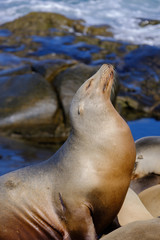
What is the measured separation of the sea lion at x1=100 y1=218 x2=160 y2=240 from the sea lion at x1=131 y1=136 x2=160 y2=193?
227 centimetres

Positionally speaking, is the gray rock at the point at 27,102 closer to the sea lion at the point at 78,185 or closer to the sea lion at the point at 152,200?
the sea lion at the point at 152,200

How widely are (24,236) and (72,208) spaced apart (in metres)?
0.54

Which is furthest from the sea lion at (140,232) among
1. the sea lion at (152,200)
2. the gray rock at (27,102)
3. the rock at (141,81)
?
the rock at (141,81)

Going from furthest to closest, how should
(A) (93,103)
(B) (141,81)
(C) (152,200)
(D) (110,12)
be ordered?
(D) (110,12), (B) (141,81), (C) (152,200), (A) (93,103)

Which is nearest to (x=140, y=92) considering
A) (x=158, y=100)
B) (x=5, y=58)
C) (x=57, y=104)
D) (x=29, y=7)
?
(x=158, y=100)

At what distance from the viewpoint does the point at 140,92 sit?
37.6 feet

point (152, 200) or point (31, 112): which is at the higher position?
point (152, 200)

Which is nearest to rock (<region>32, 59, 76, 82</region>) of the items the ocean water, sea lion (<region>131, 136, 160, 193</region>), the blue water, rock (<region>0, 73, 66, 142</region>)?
rock (<region>0, 73, 66, 142</region>)

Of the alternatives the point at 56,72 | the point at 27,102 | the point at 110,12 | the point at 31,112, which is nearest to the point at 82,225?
the point at 31,112

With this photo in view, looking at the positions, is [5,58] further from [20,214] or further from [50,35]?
[20,214]

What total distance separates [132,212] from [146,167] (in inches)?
48.7

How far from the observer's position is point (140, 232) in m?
2.71

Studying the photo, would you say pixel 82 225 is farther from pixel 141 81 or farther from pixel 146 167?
pixel 141 81

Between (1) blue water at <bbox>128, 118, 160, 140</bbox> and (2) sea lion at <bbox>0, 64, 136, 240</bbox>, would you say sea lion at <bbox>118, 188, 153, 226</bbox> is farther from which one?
(1) blue water at <bbox>128, 118, 160, 140</bbox>
